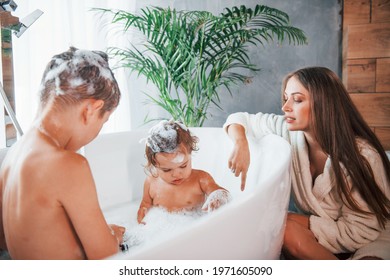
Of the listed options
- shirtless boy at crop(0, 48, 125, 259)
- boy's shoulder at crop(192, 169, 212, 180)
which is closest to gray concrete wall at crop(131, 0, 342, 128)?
boy's shoulder at crop(192, 169, 212, 180)

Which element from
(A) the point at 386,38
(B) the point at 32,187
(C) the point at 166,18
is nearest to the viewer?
(B) the point at 32,187

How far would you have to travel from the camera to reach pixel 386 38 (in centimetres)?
79

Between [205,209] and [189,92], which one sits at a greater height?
[189,92]

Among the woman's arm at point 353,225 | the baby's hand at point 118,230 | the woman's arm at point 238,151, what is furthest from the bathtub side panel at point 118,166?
the woman's arm at point 353,225

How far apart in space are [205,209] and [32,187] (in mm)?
420

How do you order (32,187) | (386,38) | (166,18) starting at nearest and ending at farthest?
(32,187)
(386,38)
(166,18)

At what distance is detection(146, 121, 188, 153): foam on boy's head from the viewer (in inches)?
33.8

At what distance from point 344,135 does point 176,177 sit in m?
0.44

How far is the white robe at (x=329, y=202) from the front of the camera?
0.84 metres

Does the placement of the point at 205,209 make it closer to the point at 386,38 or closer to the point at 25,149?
the point at 25,149
